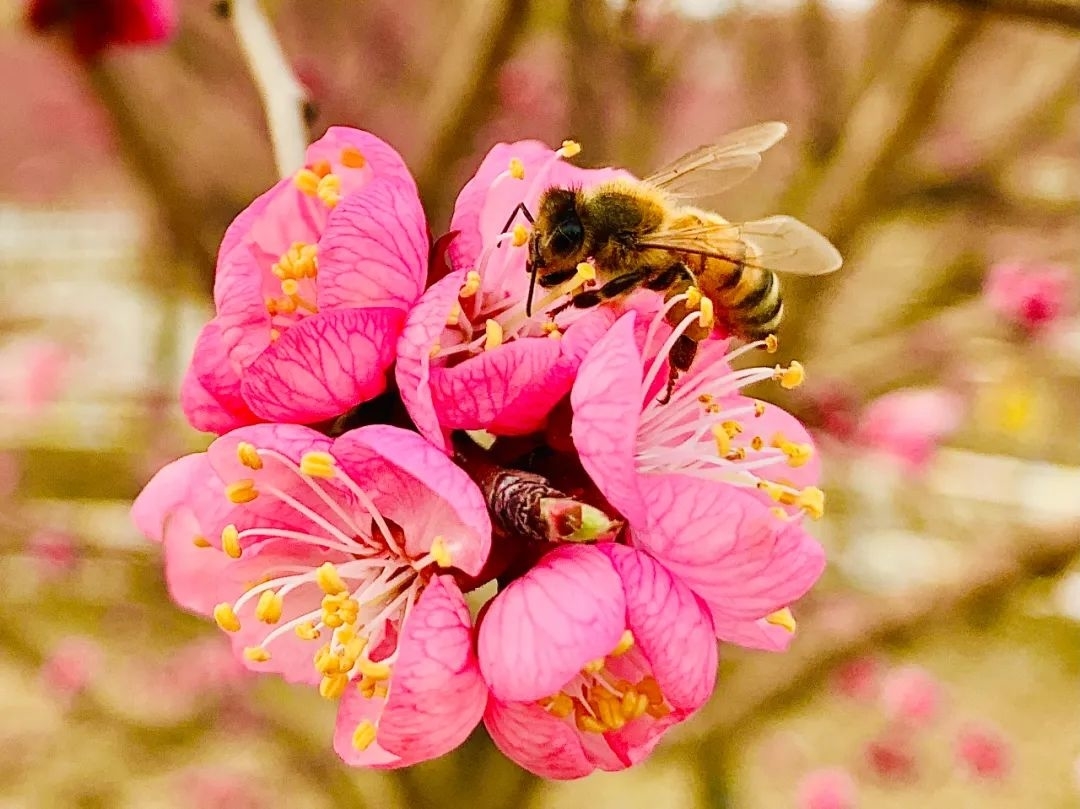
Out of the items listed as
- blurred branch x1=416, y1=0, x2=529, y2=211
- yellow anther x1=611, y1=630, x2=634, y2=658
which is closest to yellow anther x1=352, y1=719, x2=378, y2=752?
yellow anther x1=611, y1=630, x2=634, y2=658

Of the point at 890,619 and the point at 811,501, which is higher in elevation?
the point at 811,501

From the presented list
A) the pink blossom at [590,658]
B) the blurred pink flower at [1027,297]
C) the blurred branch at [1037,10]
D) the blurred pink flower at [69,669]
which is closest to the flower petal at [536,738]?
the pink blossom at [590,658]

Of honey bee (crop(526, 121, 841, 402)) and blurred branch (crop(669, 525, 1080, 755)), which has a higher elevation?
honey bee (crop(526, 121, 841, 402))

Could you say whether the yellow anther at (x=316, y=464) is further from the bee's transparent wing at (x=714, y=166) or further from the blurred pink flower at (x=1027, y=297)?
the blurred pink flower at (x=1027, y=297)

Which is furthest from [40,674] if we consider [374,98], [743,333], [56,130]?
[743,333]

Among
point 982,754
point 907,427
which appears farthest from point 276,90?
point 982,754

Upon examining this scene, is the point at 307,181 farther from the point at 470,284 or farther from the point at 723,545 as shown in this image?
the point at 723,545

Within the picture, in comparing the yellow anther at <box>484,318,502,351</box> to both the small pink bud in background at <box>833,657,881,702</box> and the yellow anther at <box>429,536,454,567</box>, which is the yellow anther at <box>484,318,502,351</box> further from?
the small pink bud in background at <box>833,657,881,702</box>
